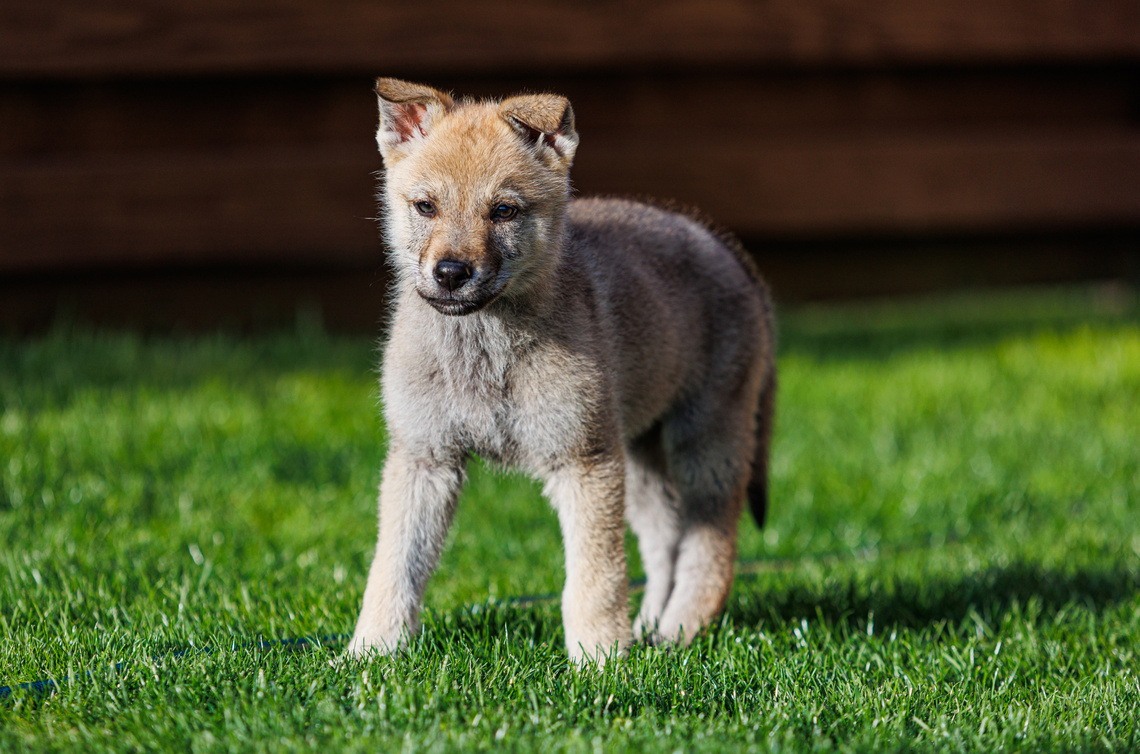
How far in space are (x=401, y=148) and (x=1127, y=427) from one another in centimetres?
469

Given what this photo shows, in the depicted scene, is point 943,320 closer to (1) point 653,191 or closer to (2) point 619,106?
(1) point 653,191

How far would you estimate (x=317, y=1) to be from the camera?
6840mm

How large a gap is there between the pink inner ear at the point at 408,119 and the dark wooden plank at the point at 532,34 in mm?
4088

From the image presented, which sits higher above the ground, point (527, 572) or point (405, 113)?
point (405, 113)

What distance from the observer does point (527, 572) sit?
4.12 m

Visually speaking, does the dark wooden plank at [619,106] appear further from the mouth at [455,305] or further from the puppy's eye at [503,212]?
the mouth at [455,305]

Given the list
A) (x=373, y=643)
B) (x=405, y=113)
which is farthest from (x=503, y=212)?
(x=373, y=643)

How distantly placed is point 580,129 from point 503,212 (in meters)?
4.98

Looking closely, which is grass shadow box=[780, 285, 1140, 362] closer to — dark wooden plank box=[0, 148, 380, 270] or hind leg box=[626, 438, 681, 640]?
dark wooden plank box=[0, 148, 380, 270]

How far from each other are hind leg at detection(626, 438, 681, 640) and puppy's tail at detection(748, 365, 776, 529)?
0.33m

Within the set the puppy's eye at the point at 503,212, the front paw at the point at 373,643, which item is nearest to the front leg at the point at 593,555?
the front paw at the point at 373,643

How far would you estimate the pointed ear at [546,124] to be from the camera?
117 inches

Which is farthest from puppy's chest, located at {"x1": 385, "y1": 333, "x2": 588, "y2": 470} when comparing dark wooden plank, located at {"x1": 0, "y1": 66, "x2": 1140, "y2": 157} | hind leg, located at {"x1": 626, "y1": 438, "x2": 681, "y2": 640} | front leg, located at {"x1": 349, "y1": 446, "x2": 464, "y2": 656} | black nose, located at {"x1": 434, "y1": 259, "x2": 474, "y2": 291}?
dark wooden plank, located at {"x1": 0, "y1": 66, "x2": 1140, "y2": 157}

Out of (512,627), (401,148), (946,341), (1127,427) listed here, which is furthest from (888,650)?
(946,341)
